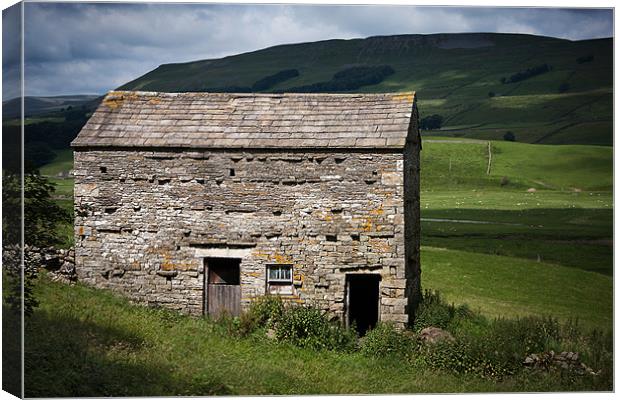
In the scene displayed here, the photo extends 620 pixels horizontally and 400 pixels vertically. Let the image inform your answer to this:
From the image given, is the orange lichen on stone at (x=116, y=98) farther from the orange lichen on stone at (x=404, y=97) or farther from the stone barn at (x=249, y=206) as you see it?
the orange lichen on stone at (x=404, y=97)

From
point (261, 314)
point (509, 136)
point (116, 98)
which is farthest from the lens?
point (509, 136)

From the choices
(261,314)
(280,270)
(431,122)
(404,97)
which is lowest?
(261,314)

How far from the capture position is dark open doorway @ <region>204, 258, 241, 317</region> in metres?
17.6

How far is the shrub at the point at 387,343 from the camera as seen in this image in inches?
641

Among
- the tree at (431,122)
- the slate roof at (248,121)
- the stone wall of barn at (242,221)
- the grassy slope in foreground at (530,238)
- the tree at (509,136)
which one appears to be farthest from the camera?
the tree at (431,122)

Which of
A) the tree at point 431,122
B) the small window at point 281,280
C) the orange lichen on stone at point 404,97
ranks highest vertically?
the tree at point 431,122

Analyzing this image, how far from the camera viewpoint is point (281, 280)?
57.2 ft

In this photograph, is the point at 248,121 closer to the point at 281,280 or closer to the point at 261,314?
the point at 281,280

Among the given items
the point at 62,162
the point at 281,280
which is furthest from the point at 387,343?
the point at 62,162

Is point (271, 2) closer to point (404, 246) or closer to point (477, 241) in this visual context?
point (404, 246)

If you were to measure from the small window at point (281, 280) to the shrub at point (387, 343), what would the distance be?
1806 mm

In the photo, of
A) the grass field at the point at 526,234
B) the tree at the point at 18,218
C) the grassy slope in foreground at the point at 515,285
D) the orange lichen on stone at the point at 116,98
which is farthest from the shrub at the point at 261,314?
the grassy slope in foreground at the point at 515,285

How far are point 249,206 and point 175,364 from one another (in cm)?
390

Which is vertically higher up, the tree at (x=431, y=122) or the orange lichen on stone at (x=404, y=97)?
the tree at (x=431, y=122)
